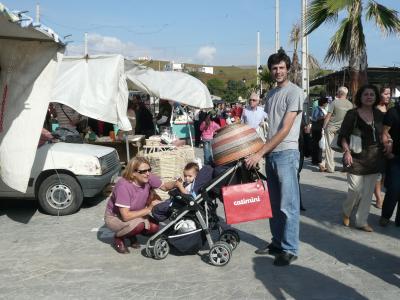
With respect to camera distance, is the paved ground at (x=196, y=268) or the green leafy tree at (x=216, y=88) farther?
the green leafy tree at (x=216, y=88)

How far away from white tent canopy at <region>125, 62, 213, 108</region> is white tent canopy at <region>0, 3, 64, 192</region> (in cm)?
566

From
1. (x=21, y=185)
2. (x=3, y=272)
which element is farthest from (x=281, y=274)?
(x=21, y=185)

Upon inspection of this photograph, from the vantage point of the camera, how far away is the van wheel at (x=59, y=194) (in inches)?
276

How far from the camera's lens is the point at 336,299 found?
397 centimetres

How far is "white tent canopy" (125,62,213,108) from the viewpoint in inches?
480

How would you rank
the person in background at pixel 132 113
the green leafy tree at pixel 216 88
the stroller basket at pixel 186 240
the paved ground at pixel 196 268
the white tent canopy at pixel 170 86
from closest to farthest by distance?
the paved ground at pixel 196 268, the stroller basket at pixel 186 240, the person in background at pixel 132 113, the white tent canopy at pixel 170 86, the green leafy tree at pixel 216 88

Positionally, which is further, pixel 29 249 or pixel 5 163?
pixel 5 163

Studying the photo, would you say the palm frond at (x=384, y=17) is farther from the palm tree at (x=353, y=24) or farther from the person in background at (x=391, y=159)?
the person in background at (x=391, y=159)

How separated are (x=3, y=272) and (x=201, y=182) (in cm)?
221

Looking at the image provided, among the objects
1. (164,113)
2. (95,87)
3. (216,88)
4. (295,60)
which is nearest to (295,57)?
(295,60)

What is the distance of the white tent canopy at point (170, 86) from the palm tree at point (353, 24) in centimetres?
352

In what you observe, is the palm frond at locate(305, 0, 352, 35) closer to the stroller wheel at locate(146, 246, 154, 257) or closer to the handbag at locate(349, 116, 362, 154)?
the handbag at locate(349, 116, 362, 154)

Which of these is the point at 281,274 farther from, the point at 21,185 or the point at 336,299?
the point at 21,185

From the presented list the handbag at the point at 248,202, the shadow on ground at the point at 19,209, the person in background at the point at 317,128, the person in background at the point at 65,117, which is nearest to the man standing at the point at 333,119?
the person in background at the point at 317,128
